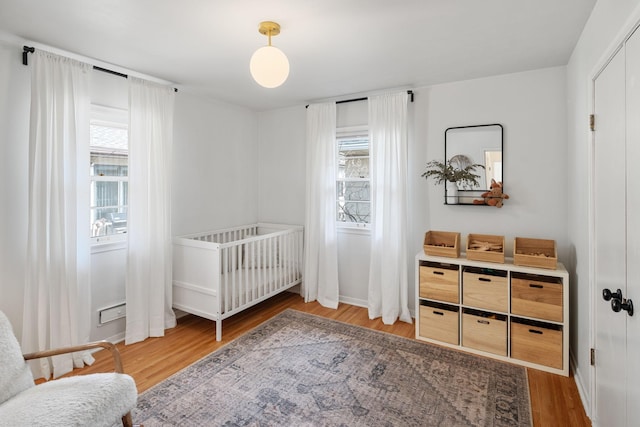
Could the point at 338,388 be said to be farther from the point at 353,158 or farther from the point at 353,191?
the point at 353,158

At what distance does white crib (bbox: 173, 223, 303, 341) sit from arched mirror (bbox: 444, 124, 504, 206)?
6.29ft

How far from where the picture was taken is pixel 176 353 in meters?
2.71

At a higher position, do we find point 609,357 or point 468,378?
point 609,357

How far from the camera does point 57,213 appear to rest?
2.36 m

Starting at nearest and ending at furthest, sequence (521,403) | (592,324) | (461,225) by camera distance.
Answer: (592,324) → (521,403) → (461,225)

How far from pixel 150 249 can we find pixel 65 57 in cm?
162

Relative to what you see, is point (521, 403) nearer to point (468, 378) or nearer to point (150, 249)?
point (468, 378)

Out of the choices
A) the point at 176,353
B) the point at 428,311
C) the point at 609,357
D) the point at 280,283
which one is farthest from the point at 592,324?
the point at 176,353

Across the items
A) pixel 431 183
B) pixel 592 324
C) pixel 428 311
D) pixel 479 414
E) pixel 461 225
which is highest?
pixel 431 183

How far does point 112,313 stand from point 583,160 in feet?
12.6

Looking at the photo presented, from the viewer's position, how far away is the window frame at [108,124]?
8.91ft

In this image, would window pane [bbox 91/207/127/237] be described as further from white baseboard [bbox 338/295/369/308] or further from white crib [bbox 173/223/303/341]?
white baseboard [bbox 338/295/369/308]

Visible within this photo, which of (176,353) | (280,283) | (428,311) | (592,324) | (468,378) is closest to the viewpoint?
(592,324)

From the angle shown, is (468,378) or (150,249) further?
(150,249)
